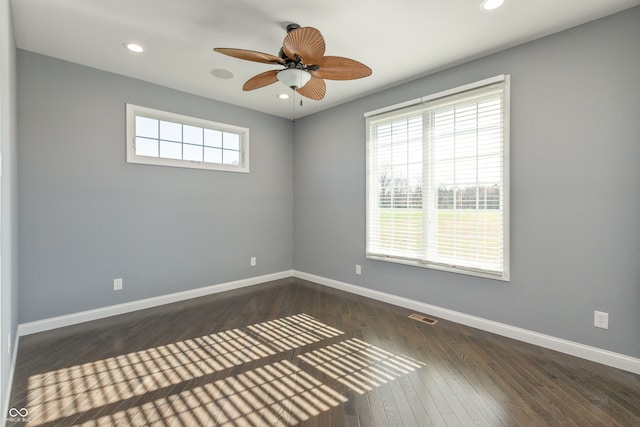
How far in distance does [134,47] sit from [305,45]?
1.92 meters

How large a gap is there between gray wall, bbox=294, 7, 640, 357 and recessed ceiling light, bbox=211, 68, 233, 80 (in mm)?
2350

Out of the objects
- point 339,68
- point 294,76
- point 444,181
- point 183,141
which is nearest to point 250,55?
point 294,76

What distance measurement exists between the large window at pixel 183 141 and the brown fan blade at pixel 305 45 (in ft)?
7.67

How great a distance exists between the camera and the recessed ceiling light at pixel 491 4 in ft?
7.23

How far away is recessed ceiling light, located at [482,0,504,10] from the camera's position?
2.20m

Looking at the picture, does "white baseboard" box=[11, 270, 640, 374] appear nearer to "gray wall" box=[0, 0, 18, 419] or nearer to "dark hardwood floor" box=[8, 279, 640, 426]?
"dark hardwood floor" box=[8, 279, 640, 426]

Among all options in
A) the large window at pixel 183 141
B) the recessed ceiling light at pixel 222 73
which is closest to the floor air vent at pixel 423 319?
the large window at pixel 183 141

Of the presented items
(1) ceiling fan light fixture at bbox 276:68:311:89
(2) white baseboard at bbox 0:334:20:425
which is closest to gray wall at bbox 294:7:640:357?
(1) ceiling fan light fixture at bbox 276:68:311:89

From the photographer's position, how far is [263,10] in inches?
92.3

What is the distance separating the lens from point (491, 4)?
2.23 meters

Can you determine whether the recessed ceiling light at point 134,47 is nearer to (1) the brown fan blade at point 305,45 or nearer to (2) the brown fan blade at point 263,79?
(2) the brown fan blade at point 263,79

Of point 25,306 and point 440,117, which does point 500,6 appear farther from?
point 25,306

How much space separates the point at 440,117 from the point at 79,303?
446 cm

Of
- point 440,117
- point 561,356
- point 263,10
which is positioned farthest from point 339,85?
point 561,356
